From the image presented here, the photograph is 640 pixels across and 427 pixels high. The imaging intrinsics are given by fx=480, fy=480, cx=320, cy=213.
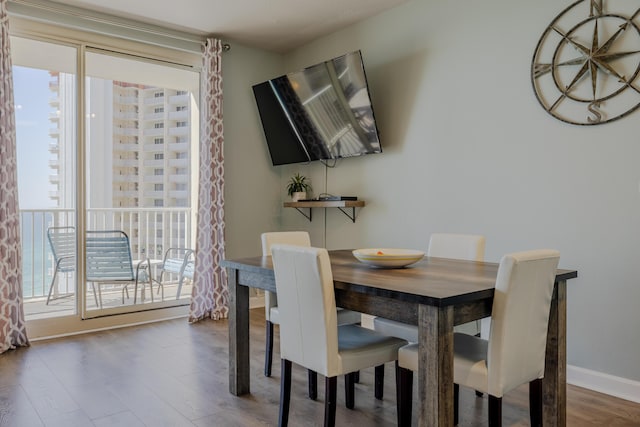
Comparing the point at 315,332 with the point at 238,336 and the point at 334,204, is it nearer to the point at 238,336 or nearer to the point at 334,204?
the point at 238,336

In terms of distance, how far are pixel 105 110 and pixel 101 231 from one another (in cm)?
110

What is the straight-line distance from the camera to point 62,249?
4160 mm

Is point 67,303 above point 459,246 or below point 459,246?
below

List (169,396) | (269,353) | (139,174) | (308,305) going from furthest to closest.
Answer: (139,174), (269,353), (169,396), (308,305)

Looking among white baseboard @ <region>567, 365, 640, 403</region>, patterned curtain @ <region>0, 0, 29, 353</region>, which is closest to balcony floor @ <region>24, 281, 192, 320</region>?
patterned curtain @ <region>0, 0, 29, 353</region>

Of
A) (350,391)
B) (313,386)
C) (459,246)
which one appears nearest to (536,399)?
(350,391)

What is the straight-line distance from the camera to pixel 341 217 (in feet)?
14.8

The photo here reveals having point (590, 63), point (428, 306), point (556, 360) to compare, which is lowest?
point (556, 360)

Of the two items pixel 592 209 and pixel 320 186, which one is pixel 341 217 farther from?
pixel 592 209

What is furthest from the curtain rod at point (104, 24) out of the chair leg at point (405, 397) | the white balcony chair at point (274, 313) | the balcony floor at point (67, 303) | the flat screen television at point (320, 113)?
the chair leg at point (405, 397)

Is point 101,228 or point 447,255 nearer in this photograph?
point 447,255

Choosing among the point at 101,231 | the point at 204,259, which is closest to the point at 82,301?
the point at 101,231

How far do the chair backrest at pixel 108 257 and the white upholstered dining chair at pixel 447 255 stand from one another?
2.71 metres

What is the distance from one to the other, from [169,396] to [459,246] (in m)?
1.85
